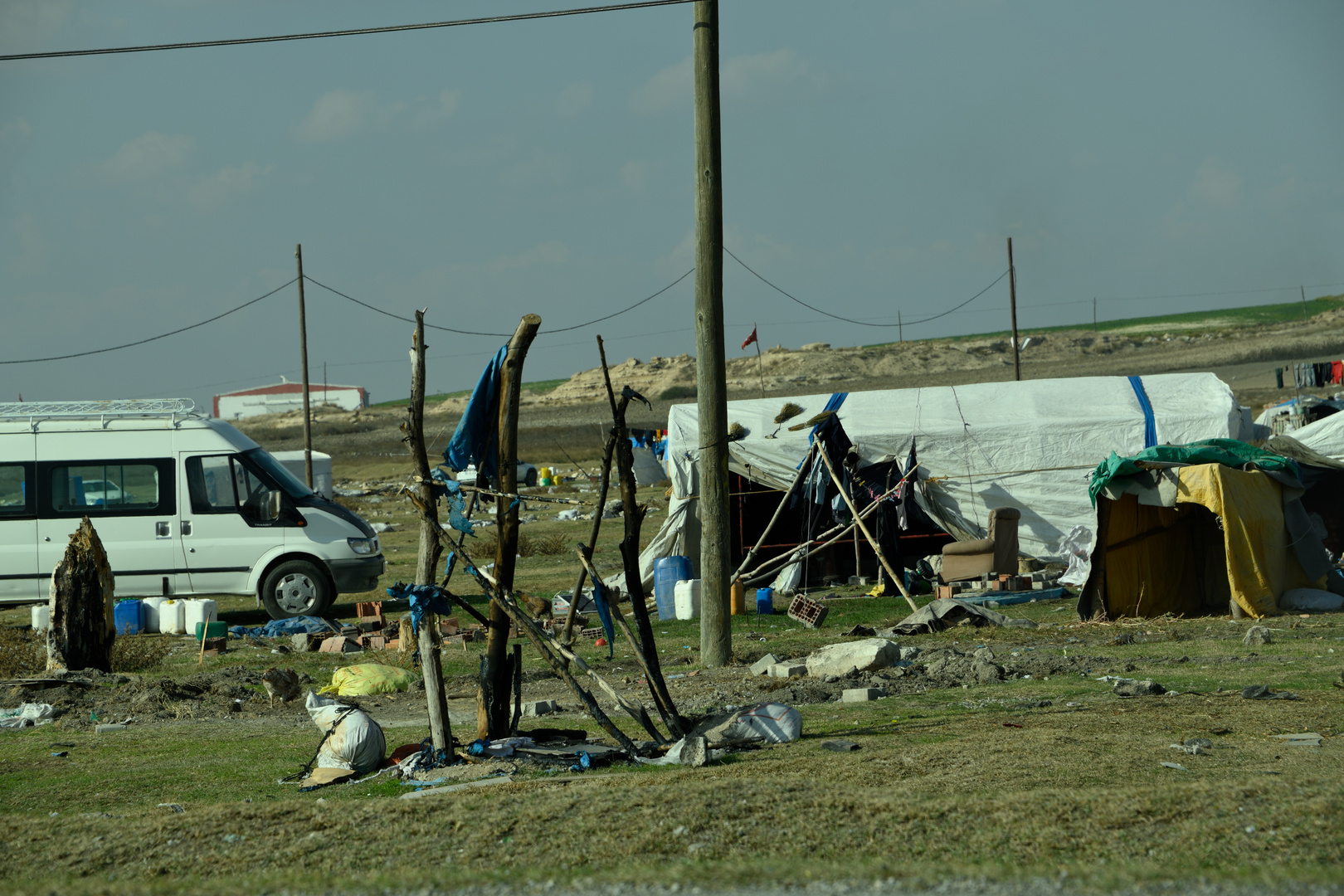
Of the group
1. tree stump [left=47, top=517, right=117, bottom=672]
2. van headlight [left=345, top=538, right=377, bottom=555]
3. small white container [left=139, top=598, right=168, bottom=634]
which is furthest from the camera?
van headlight [left=345, top=538, right=377, bottom=555]

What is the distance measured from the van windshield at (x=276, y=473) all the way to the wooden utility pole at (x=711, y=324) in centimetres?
703

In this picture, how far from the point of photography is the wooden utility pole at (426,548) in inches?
247

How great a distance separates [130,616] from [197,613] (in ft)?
2.92

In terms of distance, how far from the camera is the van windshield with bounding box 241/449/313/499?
14977mm

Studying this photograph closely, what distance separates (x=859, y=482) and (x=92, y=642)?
10383 millimetres

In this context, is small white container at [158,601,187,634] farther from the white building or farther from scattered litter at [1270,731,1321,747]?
the white building

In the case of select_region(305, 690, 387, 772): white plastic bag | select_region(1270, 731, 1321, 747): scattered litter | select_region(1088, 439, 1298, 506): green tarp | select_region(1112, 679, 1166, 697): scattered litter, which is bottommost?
select_region(1112, 679, 1166, 697): scattered litter

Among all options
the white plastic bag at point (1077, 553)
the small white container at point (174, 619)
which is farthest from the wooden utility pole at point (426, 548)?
the white plastic bag at point (1077, 553)

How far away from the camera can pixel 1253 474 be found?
41.8 feet

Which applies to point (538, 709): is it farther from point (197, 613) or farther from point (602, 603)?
point (197, 613)

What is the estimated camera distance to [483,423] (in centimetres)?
671

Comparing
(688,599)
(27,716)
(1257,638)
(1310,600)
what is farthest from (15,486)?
(1310,600)

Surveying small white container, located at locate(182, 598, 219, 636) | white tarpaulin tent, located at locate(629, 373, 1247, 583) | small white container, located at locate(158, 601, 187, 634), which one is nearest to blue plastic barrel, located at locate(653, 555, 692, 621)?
white tarpaulin tent, located at locate(629, 373, 1247, 583)

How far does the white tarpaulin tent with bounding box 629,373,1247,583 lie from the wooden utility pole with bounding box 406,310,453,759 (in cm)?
1059
